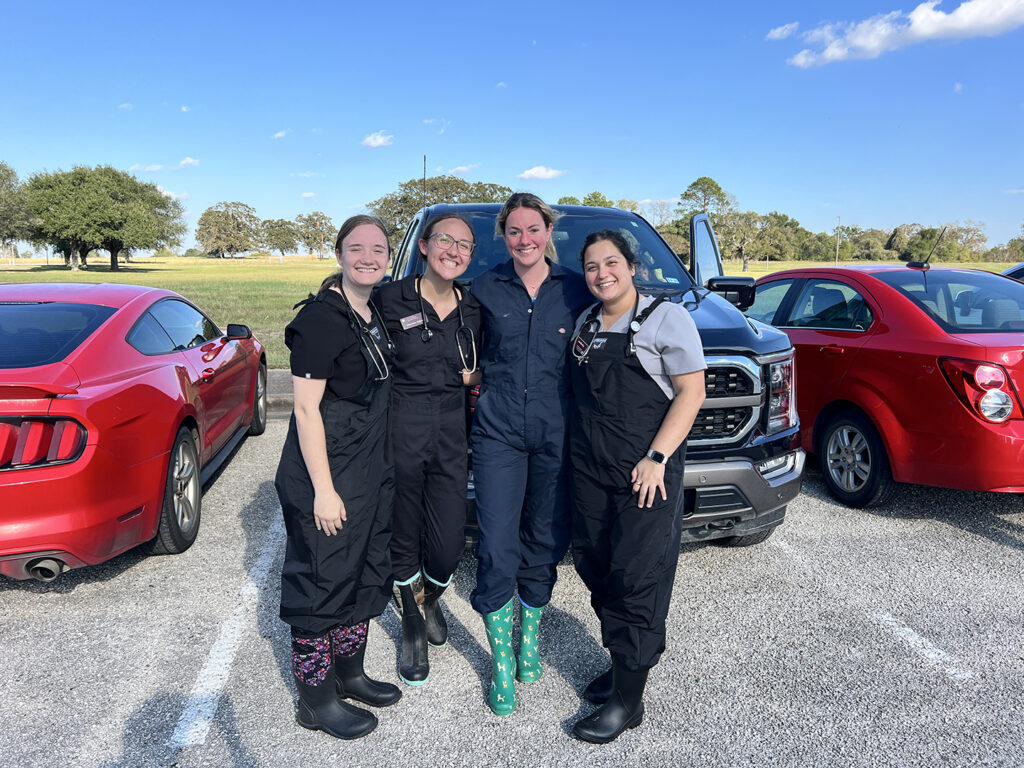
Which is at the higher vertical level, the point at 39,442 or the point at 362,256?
the point at 362,256

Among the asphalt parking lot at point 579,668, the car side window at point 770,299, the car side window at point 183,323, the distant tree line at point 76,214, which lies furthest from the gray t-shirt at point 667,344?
the distant tree line at point 76,214

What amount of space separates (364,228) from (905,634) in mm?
3150

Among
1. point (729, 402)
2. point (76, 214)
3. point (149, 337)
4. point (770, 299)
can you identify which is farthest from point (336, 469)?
point (76, 214)

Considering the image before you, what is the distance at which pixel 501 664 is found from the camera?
2619mm

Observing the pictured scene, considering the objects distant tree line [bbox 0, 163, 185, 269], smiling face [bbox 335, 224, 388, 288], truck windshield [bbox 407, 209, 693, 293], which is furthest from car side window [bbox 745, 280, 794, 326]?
distant tree line [bbox 0, 163, 185, 269]

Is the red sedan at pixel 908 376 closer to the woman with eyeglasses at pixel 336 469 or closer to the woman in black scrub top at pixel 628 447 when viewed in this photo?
the woman in black scrub top at pixel 628 447

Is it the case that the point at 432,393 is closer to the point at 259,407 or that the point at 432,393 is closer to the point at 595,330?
the point at 595,330

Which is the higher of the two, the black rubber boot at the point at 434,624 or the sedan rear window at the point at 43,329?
the sedan rear window at the point at 43,329

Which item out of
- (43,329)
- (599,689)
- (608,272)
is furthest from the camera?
(43,329)

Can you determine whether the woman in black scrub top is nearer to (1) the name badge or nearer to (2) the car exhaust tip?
(1) the name badge

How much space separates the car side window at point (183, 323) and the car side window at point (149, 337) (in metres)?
0.09

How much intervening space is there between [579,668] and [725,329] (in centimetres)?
180

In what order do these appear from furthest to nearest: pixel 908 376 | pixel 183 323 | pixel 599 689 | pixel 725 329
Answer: pixel 183 323, pixel 908 376, pixel 725 329, pixel 599 689

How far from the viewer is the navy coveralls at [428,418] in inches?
101
